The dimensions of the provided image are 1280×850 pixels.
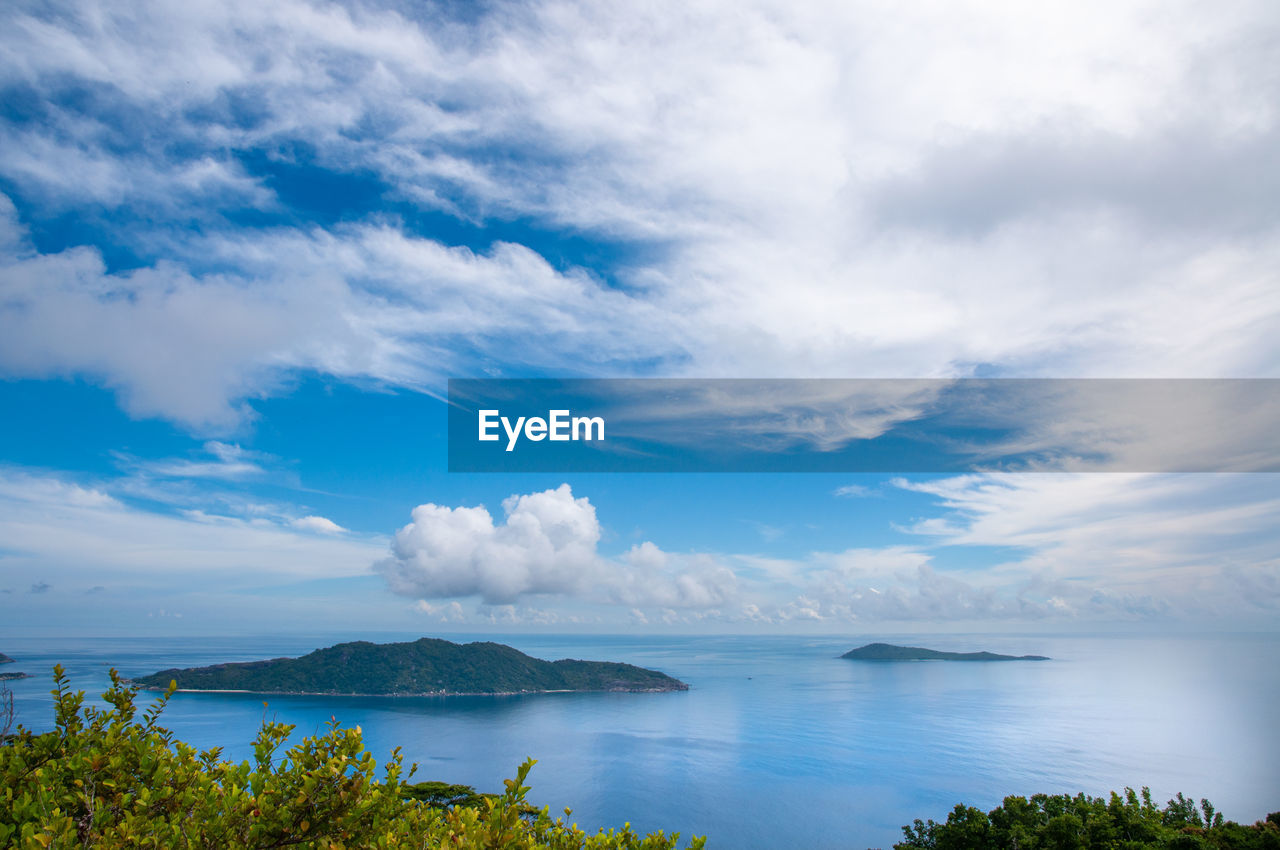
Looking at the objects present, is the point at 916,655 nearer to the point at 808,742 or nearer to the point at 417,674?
the point at 808,742

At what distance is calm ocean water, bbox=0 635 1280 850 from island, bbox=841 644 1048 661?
1486 inches

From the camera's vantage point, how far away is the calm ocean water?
170 ft

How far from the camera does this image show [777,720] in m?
88.9

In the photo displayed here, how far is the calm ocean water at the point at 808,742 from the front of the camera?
5191cm

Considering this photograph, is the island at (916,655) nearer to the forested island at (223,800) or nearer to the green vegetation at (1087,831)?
the green vegetation at (1087,831)

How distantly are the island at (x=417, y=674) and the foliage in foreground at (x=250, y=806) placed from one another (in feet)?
361

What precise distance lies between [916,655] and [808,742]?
107 m

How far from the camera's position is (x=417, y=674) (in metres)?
107

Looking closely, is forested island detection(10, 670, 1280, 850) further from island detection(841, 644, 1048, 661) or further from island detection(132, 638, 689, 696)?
island detection(841, 644, 1048, 661)

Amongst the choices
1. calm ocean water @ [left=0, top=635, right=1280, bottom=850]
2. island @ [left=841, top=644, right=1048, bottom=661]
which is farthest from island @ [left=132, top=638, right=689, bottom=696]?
island @ [left=841, top=644, right=1048, bottom=661]

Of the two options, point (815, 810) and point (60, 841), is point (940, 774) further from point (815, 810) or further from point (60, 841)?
point (60, 841)

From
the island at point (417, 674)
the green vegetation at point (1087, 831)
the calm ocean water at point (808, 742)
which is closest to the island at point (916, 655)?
the calm ocean water at point (808, 742)

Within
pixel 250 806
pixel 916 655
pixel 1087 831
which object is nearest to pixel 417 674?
pixel 1087 831

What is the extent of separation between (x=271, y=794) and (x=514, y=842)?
1.31m
